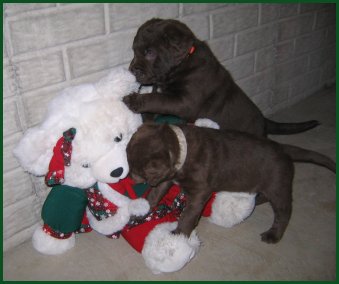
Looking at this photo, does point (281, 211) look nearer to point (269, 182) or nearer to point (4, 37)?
point (269, 182)

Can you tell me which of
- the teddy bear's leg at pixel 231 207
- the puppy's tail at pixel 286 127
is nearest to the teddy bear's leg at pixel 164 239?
the teddy bear's leg at pixel 231 207

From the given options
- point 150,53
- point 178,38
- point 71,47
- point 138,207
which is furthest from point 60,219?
point 178,38

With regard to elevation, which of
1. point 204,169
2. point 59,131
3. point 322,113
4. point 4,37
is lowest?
point 322,113

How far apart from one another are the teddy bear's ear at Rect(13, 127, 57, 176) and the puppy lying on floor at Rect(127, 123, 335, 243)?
0.40 metres

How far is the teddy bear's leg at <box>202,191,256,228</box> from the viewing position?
2.49 metres

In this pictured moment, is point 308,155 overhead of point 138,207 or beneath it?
overhead

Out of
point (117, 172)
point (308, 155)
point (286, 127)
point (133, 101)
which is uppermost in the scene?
point (133, 101)

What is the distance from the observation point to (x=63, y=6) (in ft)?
7.01

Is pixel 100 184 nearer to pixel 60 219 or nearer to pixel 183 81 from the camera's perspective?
pixel 60 219

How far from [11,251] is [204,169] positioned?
4.31 feet

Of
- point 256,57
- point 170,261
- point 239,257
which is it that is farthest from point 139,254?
point 256,57

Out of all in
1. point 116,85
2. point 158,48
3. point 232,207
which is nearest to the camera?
point 116,85

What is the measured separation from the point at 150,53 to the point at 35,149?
3.00 ft

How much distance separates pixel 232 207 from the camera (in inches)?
98.0
